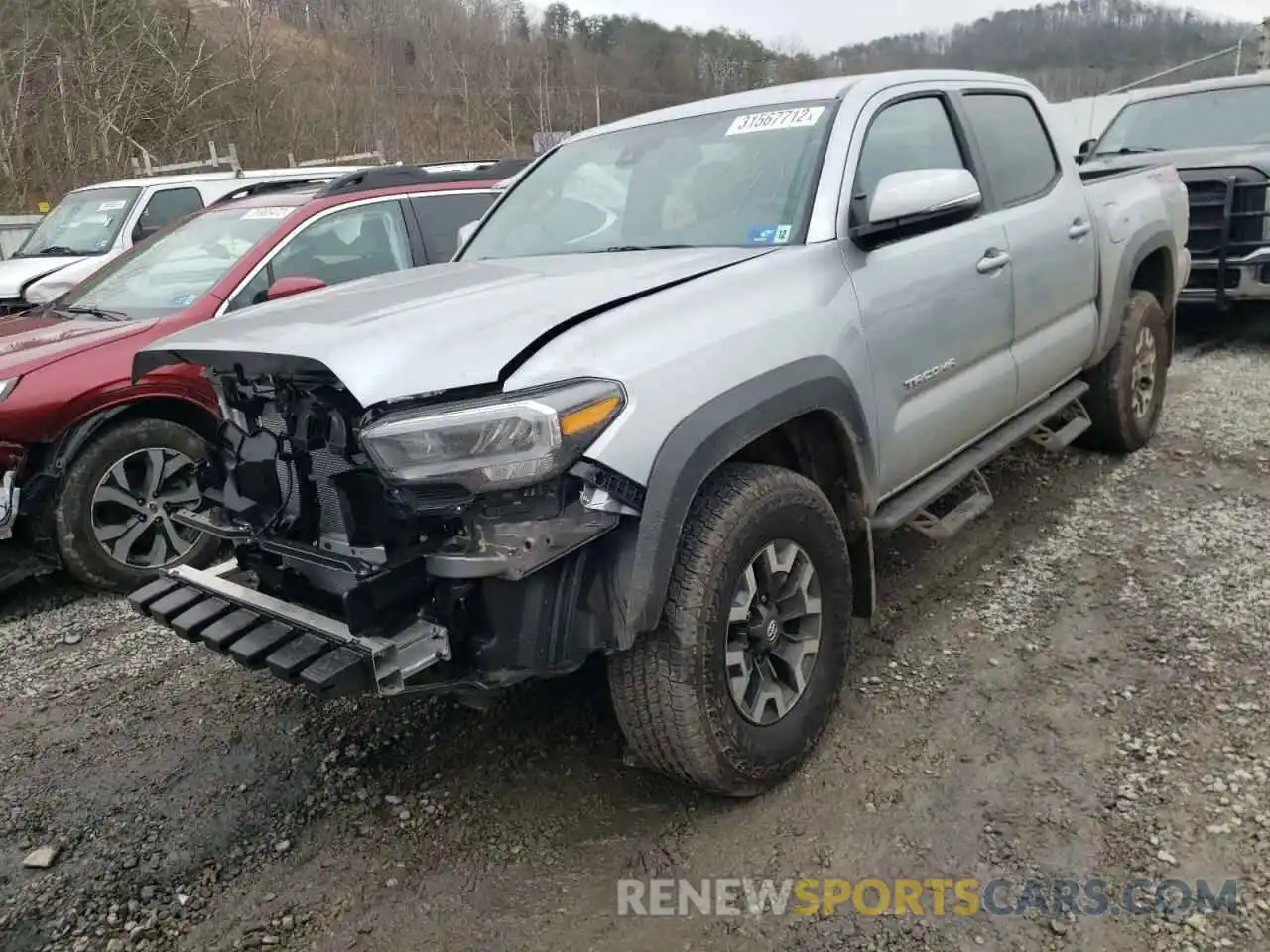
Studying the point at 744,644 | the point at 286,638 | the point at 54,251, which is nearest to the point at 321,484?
the point at 286,638

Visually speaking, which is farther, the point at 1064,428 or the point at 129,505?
the point at 1064,428

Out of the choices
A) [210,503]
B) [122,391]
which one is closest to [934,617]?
[210,503]

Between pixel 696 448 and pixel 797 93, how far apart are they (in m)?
1.82

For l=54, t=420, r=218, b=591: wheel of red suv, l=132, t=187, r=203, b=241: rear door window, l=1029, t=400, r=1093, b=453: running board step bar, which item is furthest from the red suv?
l=132, t=187, r=203, b=241: rear door window

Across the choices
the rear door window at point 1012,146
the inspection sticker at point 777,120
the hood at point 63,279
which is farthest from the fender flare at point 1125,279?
the hood at point 63,279

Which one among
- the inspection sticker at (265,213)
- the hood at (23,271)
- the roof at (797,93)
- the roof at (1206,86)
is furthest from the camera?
the hood at (23,271)

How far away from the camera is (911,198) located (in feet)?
9.45

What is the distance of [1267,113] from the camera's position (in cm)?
784

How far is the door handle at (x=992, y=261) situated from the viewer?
11.6 ft

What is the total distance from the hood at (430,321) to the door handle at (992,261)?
107cm

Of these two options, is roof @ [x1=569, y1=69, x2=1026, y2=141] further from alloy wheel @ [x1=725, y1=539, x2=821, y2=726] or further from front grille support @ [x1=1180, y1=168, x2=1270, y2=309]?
front grille support @ [x1=1180, y1=168, x2=1270, y2=309]

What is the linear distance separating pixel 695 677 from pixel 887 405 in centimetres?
120

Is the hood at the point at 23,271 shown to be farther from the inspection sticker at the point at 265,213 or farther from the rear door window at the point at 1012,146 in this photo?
the rear door window at the point at 1012,146

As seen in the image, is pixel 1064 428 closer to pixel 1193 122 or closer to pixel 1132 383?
pixel 1132 383
